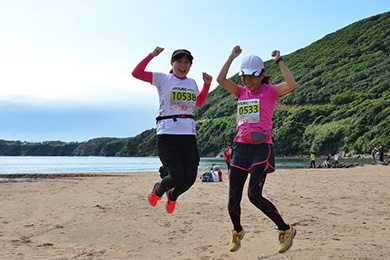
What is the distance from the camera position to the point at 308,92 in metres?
126

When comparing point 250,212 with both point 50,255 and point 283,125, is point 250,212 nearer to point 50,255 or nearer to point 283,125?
point 50,255

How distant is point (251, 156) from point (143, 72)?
6.87ft

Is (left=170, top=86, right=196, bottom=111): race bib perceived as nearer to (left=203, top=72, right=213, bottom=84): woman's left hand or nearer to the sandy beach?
(left=203, top=72, right=213, bottom=84): woman's left hand

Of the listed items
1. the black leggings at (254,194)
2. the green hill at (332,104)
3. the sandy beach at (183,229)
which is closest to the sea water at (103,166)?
the green hill at (332,104)

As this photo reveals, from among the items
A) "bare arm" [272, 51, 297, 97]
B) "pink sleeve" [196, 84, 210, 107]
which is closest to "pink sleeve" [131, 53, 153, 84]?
"pink sleeve" [196, 84, 210, 107]

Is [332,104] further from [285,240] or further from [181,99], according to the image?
[285,240]

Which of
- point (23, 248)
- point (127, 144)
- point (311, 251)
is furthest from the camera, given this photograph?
point (127, 144)

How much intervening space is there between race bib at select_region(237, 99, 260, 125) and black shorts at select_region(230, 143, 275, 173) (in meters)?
0.34

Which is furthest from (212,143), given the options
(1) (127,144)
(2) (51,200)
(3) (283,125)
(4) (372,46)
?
(2) (51,200)

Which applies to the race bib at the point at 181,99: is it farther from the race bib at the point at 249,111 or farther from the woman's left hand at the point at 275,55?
the woman's left hand at the point at 275,55

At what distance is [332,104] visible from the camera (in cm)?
10938

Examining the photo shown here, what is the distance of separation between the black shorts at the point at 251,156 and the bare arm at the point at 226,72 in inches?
35.2

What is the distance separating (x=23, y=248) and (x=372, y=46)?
163757 mm

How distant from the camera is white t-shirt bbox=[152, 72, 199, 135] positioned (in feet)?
16.7
